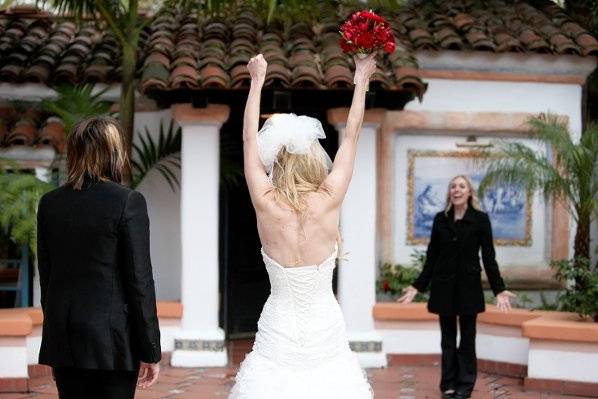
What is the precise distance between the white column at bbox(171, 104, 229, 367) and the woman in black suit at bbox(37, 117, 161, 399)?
6.42 m

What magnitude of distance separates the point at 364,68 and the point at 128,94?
6.69 meters

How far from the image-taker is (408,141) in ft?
40.2

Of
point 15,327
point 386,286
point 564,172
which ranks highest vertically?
point 564,172

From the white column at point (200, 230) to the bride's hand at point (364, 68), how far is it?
248 inches

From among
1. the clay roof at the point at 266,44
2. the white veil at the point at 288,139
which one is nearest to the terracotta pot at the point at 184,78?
the clay roof at the point at 266,44

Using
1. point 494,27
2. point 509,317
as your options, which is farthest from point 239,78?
point 494,27

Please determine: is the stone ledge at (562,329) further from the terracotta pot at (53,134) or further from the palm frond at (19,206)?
the terracotta pot at (53,134)

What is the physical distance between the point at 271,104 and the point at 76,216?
752cm

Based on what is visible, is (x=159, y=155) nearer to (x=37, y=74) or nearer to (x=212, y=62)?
(x=212, y=62)

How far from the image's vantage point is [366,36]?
4.62m

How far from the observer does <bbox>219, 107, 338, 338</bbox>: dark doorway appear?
40.3 feet

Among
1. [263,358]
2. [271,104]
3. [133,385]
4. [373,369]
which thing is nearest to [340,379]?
[263,358]

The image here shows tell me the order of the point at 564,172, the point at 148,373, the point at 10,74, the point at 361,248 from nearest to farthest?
the point at 148,373
the point at 564,172
the point at 361,248
the point at 10,74

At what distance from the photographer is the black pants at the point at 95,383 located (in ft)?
14.1
